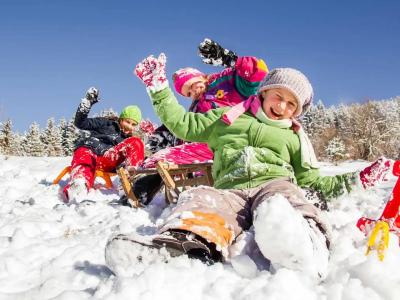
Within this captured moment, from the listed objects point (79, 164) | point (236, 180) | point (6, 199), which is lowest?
point (6, 199)

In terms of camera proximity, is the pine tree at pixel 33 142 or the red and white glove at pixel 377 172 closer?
A: the red and white glove at pixel 377 172

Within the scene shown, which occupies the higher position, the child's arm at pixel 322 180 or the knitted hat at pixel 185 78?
the knitted hat at pixel 185 78

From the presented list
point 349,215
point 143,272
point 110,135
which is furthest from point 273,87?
point 110,135

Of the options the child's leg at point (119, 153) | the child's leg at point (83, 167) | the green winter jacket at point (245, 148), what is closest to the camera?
the green winter jacket at point (245, 148)

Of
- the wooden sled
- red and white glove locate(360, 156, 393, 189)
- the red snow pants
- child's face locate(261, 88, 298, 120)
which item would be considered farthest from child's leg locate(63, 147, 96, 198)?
red and white glove locate(360, 156, 393, 189)

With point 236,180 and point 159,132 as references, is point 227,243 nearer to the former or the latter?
point 236,180

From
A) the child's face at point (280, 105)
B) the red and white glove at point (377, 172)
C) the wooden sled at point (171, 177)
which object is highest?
the child's face at point (280, 105)

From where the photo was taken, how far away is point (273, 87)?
2.82 metres

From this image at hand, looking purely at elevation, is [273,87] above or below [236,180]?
above

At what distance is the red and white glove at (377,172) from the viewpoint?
2.52 metres

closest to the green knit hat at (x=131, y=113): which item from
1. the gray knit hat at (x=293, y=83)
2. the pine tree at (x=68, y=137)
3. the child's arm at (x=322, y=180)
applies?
the gray knit hat at (x=293, y=83)

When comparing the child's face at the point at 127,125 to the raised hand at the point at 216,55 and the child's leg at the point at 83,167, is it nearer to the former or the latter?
the child's leg at the point at 83,167

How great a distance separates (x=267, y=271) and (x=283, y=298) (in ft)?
0.78

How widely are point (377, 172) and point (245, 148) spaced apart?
79 cm
